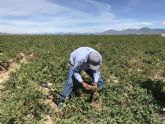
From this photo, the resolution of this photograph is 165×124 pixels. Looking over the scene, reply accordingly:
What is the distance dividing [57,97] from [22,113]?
58.9 inches

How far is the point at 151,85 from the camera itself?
392 inches

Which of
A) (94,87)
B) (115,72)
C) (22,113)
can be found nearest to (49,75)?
(115,72)

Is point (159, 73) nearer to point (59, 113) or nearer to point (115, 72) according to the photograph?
point (115, 72)

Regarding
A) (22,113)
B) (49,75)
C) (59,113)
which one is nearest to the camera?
(22,113)

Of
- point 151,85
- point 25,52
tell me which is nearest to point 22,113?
point 151,85

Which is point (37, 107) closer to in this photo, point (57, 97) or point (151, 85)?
point (57, 97)

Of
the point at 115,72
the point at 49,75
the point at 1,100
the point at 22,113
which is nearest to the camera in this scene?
the point at 22,113

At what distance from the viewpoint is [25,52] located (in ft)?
66.4

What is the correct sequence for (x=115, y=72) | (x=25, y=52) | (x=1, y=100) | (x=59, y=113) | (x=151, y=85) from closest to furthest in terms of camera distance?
(x=59, y=113) < (x=1, y=100) < (x=151, y=85) < (x=115, y=72) < (x=25, y=52)

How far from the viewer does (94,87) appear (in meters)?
8.05

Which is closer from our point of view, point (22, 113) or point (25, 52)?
point (22, 113)

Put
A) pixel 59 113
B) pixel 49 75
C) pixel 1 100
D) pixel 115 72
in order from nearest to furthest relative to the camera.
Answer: pixel 59 113, pixel 1 100, pixel 49 75, pixel 115 72

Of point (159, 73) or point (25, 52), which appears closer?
point (159, 73)

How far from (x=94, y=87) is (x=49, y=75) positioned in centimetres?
347
